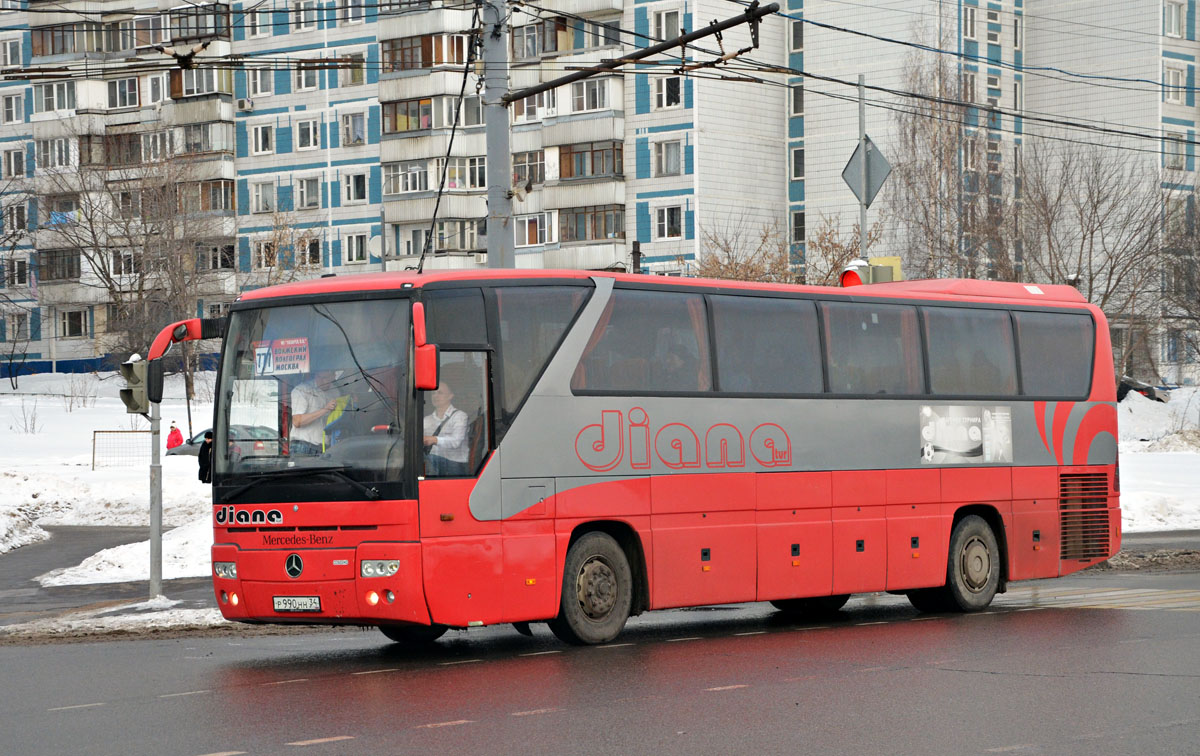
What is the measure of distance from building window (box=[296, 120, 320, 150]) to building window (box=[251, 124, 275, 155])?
1273 millimetres

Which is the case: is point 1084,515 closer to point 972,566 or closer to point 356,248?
point 972,566

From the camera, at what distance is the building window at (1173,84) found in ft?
255

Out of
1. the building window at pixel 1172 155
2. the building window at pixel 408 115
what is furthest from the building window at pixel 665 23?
the building window at pixel 1172 155

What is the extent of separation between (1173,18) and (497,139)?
214ft

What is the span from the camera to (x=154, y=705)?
1169 centimetres

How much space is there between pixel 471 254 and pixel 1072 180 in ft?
78.3

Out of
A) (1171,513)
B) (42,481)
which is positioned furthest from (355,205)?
(1171,513)

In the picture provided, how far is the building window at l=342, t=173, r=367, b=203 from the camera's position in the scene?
79.6m

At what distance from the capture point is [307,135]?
81188mm

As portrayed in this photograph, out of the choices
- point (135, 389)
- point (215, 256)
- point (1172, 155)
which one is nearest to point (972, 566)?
point (135, 389)

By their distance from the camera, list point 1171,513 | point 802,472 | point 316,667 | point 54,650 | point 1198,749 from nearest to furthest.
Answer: point 1198,749 < point 316,667 < point 54,650 < point 802,472 < point 1171,513

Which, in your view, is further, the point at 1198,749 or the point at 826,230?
the point at 826,230

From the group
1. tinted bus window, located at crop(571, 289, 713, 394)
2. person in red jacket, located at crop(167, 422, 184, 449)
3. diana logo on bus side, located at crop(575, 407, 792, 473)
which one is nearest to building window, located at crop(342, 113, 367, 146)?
person in red jacket, located at crop(167, 422, 184, 449)

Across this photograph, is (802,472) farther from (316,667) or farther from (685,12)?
(685,12)
